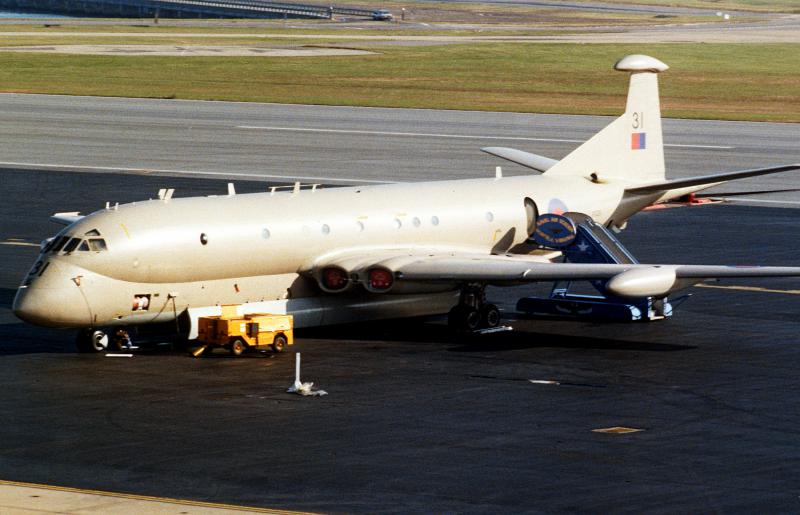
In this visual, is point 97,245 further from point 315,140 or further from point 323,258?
point 315,140

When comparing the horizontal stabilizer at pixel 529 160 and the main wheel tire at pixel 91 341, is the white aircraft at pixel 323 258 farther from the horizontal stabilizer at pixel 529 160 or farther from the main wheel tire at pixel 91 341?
the horizontal stabilizer at pixel 529 160

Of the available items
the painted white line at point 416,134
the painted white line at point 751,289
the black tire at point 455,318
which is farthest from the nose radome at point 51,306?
the painted white line at point 416,134

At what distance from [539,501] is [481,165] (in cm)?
5170

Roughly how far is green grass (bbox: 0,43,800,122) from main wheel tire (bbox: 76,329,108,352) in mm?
66129

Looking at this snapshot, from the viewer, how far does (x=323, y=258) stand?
123ft

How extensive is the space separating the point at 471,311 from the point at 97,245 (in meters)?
9.87

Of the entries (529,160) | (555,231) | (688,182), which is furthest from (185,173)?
(555,231)

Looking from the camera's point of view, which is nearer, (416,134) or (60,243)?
(60,243)

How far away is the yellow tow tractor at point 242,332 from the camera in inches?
1368

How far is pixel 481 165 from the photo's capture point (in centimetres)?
7356

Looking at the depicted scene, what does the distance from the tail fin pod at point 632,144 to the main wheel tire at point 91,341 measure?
50.3 feet

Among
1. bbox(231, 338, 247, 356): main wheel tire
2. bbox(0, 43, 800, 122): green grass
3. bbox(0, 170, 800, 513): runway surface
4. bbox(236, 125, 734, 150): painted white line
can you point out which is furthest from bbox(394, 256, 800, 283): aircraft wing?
bbox(0, 43, 800, 122): green grass

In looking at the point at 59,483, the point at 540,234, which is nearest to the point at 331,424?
the point at 59,483

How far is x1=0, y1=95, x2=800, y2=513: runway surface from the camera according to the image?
76.5ft
